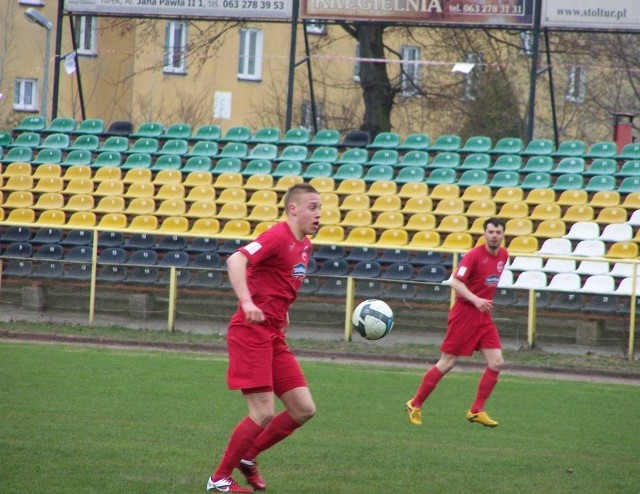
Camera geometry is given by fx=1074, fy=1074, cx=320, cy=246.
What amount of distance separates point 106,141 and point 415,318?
32.0ft

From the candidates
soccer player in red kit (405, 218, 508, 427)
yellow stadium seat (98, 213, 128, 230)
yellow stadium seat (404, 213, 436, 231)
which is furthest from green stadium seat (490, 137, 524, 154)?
soccer player in red kit (405, 218, 508, 427)

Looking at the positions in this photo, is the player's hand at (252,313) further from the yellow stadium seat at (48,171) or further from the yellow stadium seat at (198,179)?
the yellow stadium seat at (48,171)

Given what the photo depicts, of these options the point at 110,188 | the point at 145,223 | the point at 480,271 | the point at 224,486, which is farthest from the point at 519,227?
the point at 224,486

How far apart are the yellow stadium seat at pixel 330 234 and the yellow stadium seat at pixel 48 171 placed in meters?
6.16

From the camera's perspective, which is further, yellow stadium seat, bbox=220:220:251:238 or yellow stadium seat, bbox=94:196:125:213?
yellow stadium seat, bbox=94:196:125:213

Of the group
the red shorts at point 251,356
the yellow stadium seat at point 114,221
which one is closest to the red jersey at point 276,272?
the red shorts at point 251,356

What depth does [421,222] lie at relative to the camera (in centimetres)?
1977

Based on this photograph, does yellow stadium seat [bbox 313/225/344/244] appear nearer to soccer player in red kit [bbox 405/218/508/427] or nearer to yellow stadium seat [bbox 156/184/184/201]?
yellow stadium seat [bbox 156/184/184/201]

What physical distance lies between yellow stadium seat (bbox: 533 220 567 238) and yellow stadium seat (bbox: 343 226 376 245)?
2.93 meters

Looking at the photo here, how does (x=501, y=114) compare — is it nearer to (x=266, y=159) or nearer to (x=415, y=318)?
(x=266, y=159)

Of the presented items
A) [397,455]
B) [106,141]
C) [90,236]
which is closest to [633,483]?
[397,455]

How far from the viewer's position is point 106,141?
23891 mm

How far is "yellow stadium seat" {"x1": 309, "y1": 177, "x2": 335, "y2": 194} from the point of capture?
69.1 ft

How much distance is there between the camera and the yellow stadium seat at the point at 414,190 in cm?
2062
